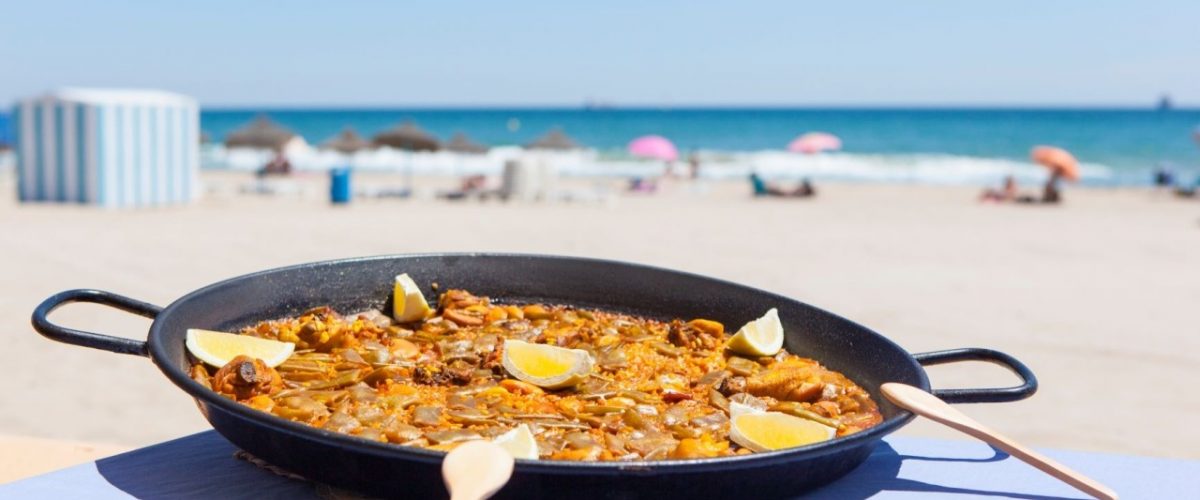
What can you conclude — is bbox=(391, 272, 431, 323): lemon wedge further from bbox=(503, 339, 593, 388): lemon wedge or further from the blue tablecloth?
the blue tablecloth

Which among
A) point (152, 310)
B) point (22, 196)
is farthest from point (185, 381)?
point (22, 196)

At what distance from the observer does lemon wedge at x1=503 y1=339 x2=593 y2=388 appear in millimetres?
1574

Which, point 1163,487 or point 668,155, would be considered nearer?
point 1163,487

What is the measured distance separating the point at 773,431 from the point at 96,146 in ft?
45.5

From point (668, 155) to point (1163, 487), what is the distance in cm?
2005

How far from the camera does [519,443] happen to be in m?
1.22

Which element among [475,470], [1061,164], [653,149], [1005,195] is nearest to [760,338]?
[475,470]

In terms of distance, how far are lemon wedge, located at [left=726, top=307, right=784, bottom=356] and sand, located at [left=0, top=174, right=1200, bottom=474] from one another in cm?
311

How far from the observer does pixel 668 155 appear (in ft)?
70.0

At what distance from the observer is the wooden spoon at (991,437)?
127cm

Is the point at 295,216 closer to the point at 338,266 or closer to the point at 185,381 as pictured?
the point at 338,266

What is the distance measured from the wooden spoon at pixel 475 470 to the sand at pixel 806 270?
12.5 ft

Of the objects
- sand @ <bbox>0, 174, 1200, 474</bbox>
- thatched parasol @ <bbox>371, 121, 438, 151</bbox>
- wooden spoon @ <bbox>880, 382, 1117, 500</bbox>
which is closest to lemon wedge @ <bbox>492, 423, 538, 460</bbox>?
wooden spoon @ <bbox>880, 382, 1117, 500</bbox>

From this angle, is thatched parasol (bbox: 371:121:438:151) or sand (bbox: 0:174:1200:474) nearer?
sand (bbox: 0:174:1200:474)
